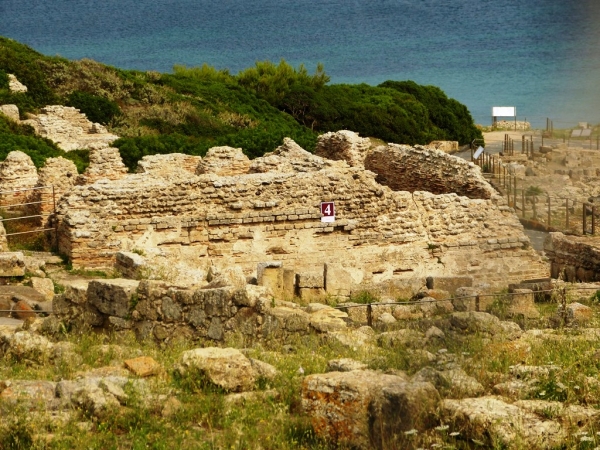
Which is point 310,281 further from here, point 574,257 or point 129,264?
point 574,257

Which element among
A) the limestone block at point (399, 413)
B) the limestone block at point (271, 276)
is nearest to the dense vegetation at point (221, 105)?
A: the limestone block at point (271, 276)

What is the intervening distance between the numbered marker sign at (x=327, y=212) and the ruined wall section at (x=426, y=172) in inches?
114

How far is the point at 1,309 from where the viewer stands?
47.9 feet

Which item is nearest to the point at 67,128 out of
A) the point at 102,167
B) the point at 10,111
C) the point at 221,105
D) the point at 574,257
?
the point at 10,111

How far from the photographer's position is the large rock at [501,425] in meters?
7.90

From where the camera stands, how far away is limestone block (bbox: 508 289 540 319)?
14814 mm

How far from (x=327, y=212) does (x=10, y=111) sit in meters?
19.9

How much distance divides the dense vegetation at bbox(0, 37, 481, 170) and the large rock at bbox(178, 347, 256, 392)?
20.5 m

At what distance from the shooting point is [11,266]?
16422 millimetres

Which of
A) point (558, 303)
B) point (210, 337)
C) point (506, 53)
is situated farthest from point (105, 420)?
point (506, 53)

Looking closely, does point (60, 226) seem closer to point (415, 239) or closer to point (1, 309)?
point (1, 309)

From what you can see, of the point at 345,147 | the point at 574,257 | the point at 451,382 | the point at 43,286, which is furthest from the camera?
the point at 345,147

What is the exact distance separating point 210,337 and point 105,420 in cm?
291

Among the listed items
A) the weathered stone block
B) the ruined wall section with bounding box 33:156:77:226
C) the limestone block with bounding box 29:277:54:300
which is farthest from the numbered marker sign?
the limestone block with bounding box 29:277:54:300
